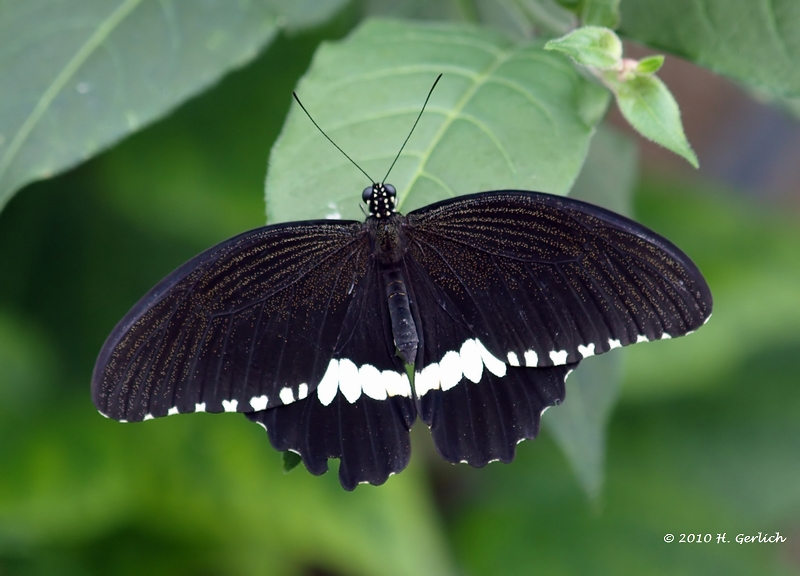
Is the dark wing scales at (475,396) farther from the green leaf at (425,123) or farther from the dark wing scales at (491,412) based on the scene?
the green leaf at (425,123)

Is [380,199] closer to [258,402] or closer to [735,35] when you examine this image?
[258,402]

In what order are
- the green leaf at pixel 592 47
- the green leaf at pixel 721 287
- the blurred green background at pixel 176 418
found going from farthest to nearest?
1. the green leaf at pixel 721 287
2. the blurred green background at pixel 176 418
3. the green leaf at pixel 592 47

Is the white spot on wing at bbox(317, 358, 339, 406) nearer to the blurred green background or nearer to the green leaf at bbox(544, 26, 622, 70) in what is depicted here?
the green leaf at bbox(544, 26, 622, 70)

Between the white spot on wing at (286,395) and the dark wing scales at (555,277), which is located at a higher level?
the dark wing scales at (555,277)

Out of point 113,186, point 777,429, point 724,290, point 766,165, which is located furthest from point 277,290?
point 766,165

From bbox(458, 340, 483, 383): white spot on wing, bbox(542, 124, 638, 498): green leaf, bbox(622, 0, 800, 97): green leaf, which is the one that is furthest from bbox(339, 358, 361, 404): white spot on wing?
bbox(622, 0, 800, 97): green leaf

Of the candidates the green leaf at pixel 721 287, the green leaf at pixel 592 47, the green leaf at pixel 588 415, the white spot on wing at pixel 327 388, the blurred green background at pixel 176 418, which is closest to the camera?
the green leaf at pixel 592 47

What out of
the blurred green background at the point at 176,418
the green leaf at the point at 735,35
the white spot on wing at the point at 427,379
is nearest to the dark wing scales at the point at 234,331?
the white spot on wing at the point at 427,379
